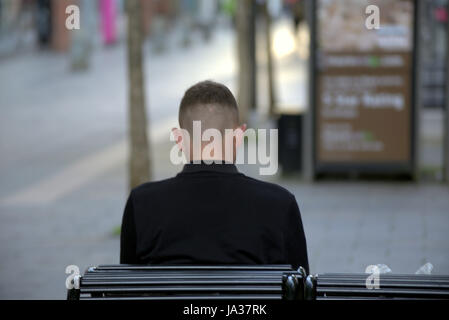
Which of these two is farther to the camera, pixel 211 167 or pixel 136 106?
pixel 136 106

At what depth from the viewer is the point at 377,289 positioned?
10.2ft

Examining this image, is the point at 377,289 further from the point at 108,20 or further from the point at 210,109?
the point at 108,20

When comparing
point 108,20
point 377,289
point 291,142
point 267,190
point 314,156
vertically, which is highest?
point 108,20

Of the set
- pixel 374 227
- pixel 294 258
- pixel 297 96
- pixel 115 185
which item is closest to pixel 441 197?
pixel 374 227

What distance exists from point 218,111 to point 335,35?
25.1 feet

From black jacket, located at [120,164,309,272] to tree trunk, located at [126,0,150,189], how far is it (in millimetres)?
5468

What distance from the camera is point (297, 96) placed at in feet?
65.7

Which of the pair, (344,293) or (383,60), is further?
(383,60)

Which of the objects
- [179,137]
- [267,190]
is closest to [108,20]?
[179,137]

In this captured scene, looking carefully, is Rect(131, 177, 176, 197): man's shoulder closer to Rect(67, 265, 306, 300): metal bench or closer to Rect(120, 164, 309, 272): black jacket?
Rect(120, 164, 309, 272): black jacket

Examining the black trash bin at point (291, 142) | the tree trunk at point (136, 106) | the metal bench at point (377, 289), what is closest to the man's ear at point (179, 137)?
the metal bench at point (377, 289)

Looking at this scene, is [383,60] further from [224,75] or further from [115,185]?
[224,75]

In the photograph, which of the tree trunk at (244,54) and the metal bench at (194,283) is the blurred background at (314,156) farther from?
the metal bench at (194,283)

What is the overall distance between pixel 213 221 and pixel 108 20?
31648 mm
